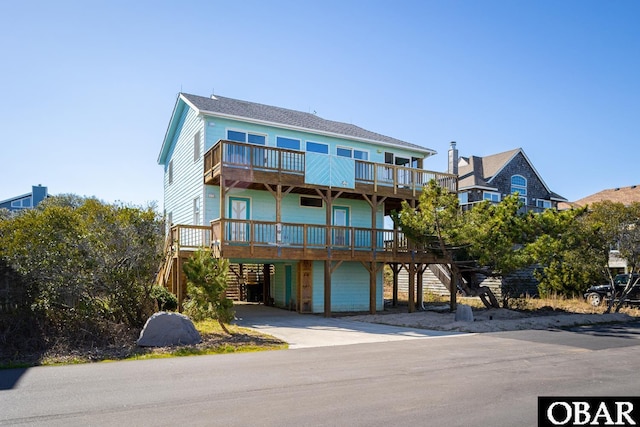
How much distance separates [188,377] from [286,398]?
Answer: 2.33 meters

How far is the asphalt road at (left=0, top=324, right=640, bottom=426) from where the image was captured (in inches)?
234

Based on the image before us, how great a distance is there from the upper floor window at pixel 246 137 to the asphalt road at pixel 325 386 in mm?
11768

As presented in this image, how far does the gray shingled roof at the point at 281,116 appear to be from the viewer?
20839 mm

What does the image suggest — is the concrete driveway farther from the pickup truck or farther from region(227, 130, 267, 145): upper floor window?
the pickup truck

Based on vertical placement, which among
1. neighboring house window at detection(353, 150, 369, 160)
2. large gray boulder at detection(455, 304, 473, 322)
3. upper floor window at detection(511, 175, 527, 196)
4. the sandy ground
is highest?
upper floor window at detection(511, 175, 527, 196)

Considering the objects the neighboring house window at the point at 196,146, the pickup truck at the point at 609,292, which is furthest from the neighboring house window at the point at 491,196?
the neighboring house window at the point at 196,146

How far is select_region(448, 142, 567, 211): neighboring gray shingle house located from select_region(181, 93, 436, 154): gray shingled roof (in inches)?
508

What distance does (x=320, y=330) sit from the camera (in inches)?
594

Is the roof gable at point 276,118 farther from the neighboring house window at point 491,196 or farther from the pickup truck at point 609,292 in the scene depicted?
the neighboring house window at point 491,196

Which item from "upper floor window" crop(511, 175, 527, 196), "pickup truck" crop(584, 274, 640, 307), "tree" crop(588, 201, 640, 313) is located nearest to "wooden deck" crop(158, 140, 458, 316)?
"tree" crop(588, 201, 640, 313)

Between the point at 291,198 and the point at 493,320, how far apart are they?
31.3ft

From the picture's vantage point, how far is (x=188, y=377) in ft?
27.2

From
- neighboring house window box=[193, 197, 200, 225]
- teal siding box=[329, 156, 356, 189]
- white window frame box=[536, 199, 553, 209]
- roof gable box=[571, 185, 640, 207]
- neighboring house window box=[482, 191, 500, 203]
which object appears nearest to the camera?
teal siding box=[329, 156, 356, 189]

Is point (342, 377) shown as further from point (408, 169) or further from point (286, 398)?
point (408, 169)
